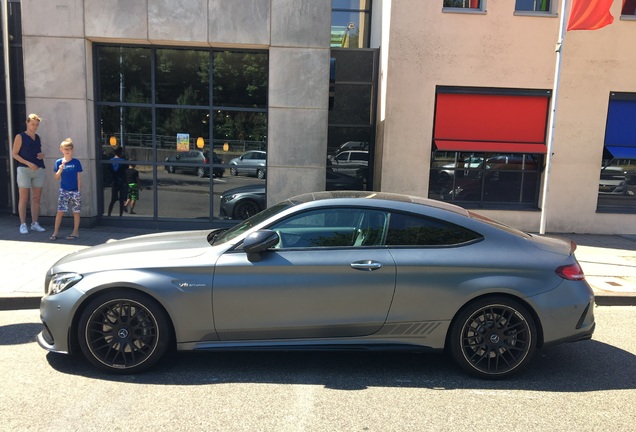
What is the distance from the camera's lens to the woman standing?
8.83 meters

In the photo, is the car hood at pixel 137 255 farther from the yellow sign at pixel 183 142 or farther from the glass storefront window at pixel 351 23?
the glass storefront window at pixel 351 23

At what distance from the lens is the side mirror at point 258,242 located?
3930mm

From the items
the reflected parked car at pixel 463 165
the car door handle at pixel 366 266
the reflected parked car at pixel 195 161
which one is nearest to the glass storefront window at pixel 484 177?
the reflected parked car at pixel 463 165

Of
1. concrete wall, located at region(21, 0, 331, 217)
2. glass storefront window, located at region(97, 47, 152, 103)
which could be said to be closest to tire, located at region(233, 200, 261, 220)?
concrete wall, located at region(21, 0, 331, 217)

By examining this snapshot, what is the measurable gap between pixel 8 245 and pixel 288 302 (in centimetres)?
654

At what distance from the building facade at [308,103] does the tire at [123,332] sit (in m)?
6.34

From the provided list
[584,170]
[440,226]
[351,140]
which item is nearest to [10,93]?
[351,140]

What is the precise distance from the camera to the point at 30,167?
897 cm

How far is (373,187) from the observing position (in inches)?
470

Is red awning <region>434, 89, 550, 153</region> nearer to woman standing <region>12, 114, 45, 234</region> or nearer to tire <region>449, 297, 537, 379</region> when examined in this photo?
tire <region>449, 297, 537, 379</region>

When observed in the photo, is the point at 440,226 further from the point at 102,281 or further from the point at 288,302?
the point at 102,281

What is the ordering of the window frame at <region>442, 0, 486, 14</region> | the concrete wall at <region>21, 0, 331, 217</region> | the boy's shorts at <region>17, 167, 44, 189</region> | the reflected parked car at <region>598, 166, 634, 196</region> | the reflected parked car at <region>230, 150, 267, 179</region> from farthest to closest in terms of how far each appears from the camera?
the reflected parked car at <region>598, 166, 634, 196</region>, the window frame at <region>442, 0, 486, 14</region>, the reflected parked car at <region>230, 150, 267, 179</region>, the concrete wall at <region>21, 0, 331, 217</region>, the boy's shorts at <region>17, 167, 44, 189</region>

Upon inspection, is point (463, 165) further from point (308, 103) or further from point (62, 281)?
point (62, 281)

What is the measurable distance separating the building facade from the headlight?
6.27m
